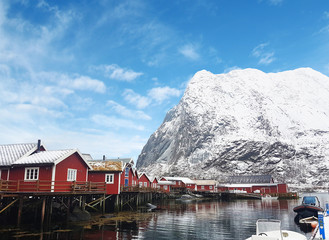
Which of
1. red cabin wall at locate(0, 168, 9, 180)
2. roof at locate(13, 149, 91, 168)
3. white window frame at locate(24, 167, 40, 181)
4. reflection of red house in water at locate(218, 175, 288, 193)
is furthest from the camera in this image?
reflection of red house in water at locate(218, 175, 288, 193)

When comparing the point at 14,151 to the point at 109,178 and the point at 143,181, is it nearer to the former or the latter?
the point at 109,178

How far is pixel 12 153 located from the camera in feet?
108

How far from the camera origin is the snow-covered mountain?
474ft

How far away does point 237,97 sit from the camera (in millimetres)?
185875

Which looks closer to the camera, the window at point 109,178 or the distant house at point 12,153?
the distant house at point 12,153

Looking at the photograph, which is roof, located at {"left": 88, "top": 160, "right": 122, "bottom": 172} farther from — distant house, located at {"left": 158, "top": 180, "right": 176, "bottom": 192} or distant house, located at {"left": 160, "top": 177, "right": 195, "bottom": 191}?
distant house, located at {"left": 160, "top": 177, "right": 195, "bottom": 191}

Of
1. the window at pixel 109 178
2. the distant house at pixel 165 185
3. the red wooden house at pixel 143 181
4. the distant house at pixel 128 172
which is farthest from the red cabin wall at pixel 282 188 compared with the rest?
the window at pixel 109 178

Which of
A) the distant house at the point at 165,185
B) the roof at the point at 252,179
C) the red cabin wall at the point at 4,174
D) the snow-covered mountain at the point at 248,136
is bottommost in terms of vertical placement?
the distant house at the point at 165,185

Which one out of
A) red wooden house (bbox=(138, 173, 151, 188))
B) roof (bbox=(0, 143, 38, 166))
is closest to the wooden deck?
roof (bbox=(0, 143, 38, 166))

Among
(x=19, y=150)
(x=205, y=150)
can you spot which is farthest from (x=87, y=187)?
(x=205, y=150)

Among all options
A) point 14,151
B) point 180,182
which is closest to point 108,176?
point 14,151

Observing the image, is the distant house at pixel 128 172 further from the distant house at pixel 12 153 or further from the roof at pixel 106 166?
the distant house at pixel 12 153

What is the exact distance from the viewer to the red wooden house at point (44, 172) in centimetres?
2911

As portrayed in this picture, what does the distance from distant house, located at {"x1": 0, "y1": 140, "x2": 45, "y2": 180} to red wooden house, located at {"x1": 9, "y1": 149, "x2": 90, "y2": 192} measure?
780mm
